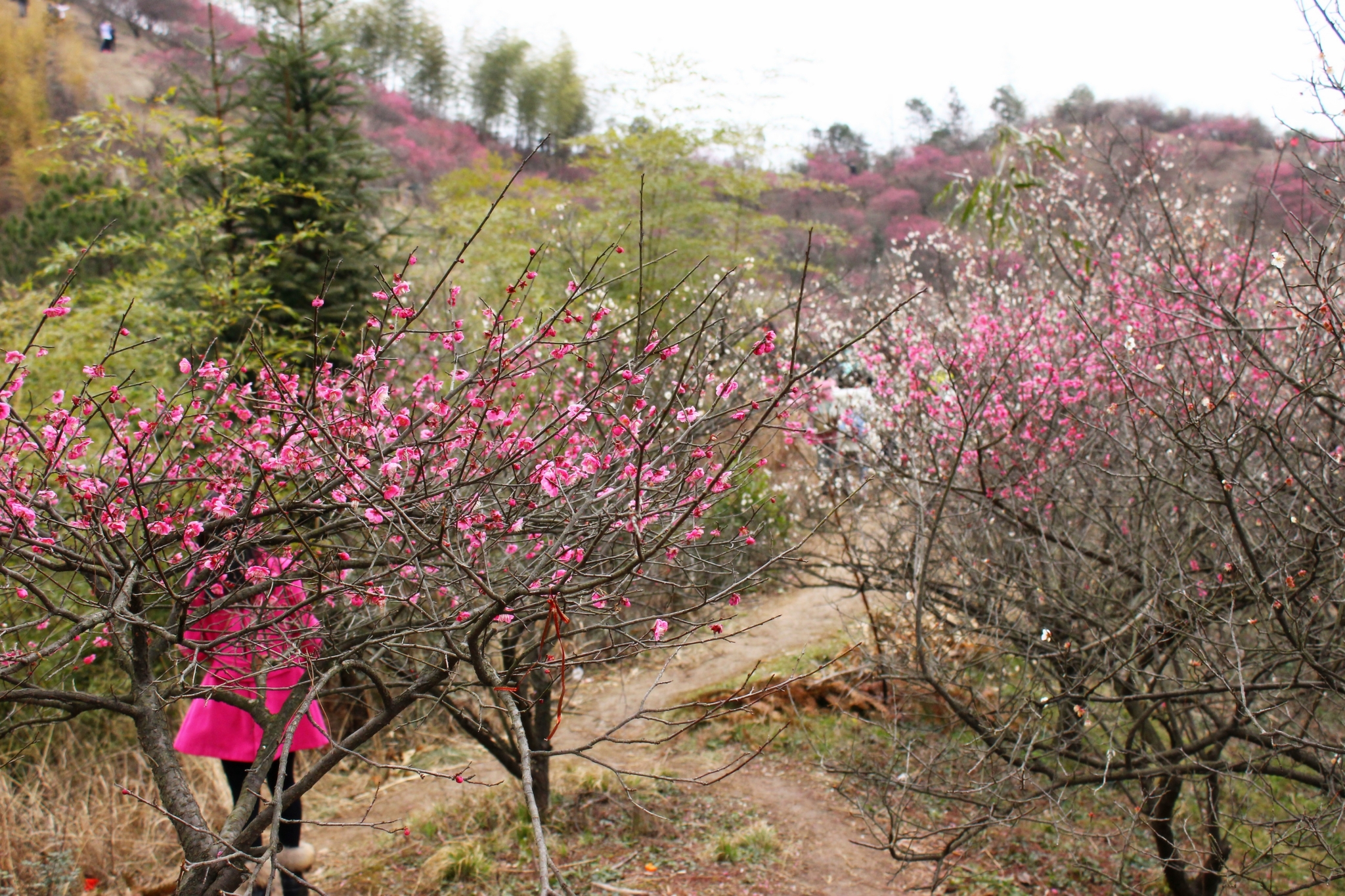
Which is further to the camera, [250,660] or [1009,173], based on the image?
[1009,173]

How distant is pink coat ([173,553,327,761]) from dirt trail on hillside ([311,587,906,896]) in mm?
1004

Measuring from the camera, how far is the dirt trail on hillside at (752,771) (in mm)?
3959

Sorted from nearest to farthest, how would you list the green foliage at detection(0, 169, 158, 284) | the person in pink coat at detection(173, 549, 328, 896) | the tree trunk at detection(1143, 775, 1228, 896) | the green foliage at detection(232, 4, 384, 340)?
1. the person in pink coat at detection(173, 549, 328, 896)
2. the tree trunk at detection(1143, 775, 1228, 896)
3. the green foliage at detection(232, 4, 384, 340)
4. the green foliage at detection(0, 169, 158, 284)

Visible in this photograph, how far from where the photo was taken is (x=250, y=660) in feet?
8.24

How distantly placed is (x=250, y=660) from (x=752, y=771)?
3.43 meters

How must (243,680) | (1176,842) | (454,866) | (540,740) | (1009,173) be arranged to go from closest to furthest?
(243,680)
(1176,842)
(454,866)
(540,740)
(1009,173)

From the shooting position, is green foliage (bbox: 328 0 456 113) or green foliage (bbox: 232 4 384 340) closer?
green foliage (bbox: 232 4 384 340)

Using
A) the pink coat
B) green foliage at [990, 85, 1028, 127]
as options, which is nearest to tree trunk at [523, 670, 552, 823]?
the pink coat

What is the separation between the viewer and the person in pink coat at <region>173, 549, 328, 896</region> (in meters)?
1.85

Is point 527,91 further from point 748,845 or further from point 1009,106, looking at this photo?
point 748,845

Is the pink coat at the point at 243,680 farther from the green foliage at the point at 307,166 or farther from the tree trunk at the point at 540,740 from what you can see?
the green foliage at the point at 307,166

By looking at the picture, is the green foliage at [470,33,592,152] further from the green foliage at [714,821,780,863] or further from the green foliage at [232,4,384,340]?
the green foliage at [714,821,780,863]

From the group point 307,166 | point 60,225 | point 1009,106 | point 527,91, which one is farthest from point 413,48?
point 307,166

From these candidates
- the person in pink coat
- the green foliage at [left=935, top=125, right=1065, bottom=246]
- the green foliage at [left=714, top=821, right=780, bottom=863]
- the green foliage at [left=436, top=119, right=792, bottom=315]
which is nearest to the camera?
the person in pink coat
